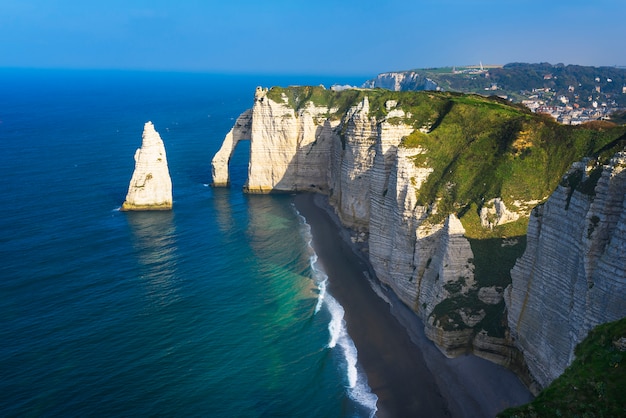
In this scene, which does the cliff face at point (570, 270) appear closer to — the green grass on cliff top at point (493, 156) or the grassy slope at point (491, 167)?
the grassy slope at point (491, 167)

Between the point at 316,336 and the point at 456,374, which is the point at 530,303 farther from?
the point at 316,336

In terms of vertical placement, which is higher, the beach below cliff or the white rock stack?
the white rock stack

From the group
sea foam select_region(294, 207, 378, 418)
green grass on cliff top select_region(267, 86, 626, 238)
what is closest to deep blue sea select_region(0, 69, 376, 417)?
sea foam select_region(294, 207, 378, 418)

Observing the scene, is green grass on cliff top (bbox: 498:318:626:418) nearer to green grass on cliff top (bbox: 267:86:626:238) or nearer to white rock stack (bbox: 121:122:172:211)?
green grass on cliff top (bbox: 267:86:626:238)

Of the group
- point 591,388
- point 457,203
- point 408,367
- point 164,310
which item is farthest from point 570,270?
point 164,310

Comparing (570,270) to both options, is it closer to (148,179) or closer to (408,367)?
(408,367)

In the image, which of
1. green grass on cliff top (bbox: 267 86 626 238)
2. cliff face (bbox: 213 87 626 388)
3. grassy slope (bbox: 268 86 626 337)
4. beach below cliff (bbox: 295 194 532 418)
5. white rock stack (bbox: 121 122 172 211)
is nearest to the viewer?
beach below cliff (bbox: 295 194 532 418)
